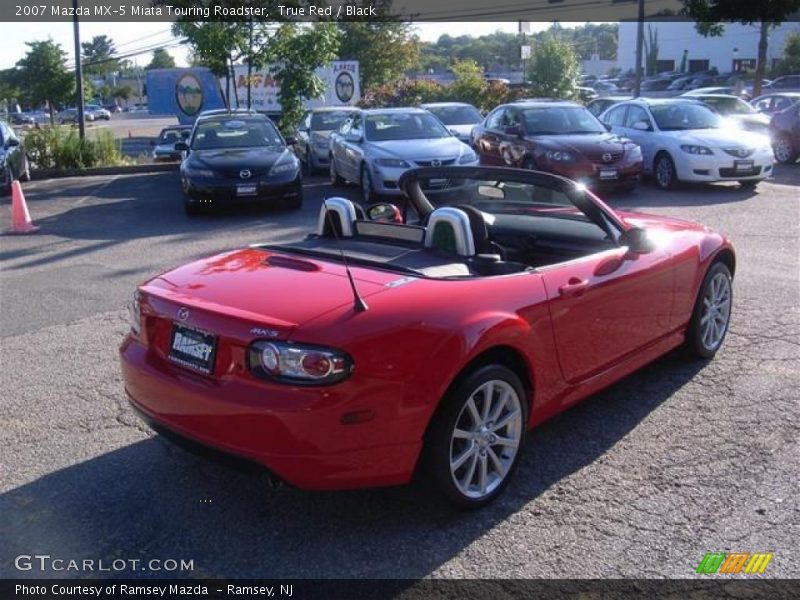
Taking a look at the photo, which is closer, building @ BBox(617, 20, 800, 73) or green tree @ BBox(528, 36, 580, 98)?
green tree @ BBox(528, 36, 580, 98)

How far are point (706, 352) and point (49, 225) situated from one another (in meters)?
10.2

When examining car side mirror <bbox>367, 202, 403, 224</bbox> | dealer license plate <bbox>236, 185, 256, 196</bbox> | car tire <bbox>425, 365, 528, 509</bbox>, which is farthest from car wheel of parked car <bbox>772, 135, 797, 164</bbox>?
car tire <bbox>425, 365, 528, 509</bbox>

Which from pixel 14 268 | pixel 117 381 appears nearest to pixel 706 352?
pixel 117 381

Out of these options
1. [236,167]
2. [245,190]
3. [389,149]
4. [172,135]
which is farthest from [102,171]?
[389,149]

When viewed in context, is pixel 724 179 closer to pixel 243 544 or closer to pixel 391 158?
pixel 391 158

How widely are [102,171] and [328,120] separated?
5.36 m

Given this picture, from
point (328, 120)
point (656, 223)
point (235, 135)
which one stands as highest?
point (328, 120)

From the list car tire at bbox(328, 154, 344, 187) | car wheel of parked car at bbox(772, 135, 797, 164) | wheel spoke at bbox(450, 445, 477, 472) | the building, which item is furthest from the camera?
the building

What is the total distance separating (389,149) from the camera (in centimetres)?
1378

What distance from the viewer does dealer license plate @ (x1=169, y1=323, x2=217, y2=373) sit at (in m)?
3.52

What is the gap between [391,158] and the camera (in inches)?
530

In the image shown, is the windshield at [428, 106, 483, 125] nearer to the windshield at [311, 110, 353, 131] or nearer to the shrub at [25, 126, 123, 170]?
the windshield at [311, 110, 353, 131]

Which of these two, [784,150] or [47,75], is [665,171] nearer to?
[784,150]

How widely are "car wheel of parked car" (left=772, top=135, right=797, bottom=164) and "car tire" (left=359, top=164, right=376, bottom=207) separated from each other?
9.70 metres
